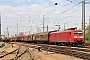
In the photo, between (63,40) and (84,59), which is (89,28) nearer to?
(63,40)

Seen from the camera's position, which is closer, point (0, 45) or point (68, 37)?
point (68, 37)

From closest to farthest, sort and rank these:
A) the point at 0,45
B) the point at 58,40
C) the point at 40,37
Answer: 1. the point at 58,40
2. the point at 0,45
3. the point at 40,37

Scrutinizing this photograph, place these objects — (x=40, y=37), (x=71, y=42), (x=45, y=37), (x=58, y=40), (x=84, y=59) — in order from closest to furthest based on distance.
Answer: (x=84, y=59)
(x=71, y=42)
(x=58, y=40)
(x=45, y=37)
(x=40, y=37)

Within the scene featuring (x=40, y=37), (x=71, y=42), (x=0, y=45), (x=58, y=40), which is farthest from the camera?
(x=40, y=37)

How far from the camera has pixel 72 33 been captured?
4012cm

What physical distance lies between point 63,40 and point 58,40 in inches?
137

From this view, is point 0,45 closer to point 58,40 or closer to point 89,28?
point 58,40

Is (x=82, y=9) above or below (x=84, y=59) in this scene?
above

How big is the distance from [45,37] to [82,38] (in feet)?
67.7

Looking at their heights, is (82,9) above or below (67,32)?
above

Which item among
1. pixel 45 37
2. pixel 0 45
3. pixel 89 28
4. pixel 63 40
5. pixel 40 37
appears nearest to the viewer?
pixel 63 40

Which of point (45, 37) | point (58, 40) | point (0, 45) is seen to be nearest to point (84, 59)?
point (58, 40)

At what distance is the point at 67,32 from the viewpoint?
1636 inches

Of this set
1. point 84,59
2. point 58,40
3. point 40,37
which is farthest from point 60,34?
point 84,59
